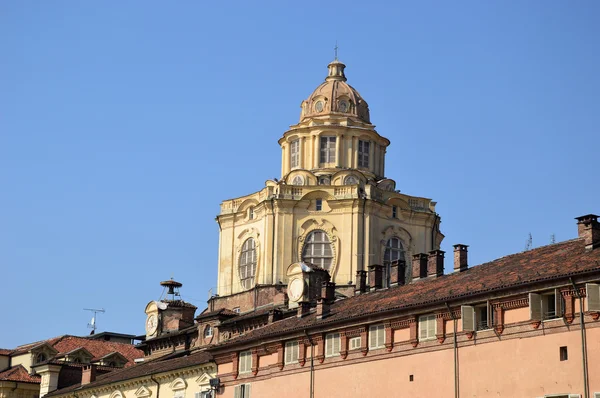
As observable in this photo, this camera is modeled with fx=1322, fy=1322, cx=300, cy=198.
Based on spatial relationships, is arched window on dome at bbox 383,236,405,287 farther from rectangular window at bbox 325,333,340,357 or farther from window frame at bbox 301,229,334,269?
rectangular window at bbox 325,333,340,357

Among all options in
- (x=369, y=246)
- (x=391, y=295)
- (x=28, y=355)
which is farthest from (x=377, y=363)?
(x=28, y=355)

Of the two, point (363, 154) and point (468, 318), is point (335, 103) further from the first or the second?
point (468, 318)

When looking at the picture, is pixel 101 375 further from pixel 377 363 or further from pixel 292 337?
pixel 377 363

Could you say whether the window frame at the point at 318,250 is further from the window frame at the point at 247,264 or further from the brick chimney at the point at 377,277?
the brick chimney at the point at 377,277

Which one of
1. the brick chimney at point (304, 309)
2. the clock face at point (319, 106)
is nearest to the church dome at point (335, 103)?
the clock face at point (319, 106)

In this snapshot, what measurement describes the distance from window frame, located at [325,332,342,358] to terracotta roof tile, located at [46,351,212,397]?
10607 millimetres

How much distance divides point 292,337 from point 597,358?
20.4m

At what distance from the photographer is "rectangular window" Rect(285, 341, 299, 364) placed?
215ft

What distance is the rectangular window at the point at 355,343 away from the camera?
6172 cm

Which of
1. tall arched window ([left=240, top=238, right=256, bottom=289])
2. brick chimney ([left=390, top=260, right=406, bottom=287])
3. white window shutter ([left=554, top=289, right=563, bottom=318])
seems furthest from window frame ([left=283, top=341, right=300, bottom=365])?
tall arched window ([left=240, top=238, right=256, bottom=289])

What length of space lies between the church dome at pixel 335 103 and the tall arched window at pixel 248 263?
39.4 feet

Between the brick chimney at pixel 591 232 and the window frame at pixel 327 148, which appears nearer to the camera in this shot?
the brick chimney at pixel 591 232

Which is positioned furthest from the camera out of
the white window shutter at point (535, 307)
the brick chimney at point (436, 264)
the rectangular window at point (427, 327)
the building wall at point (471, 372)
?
the brick chimney at point (436, 264)

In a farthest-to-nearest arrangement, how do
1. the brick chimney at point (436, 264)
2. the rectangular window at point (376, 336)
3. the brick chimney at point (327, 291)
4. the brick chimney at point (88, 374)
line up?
the brick chimney at point (88, 374), the brick chimney at point (327, 291), the brick chimney at point (436, 264), the rectangular window at point (376, 336)
